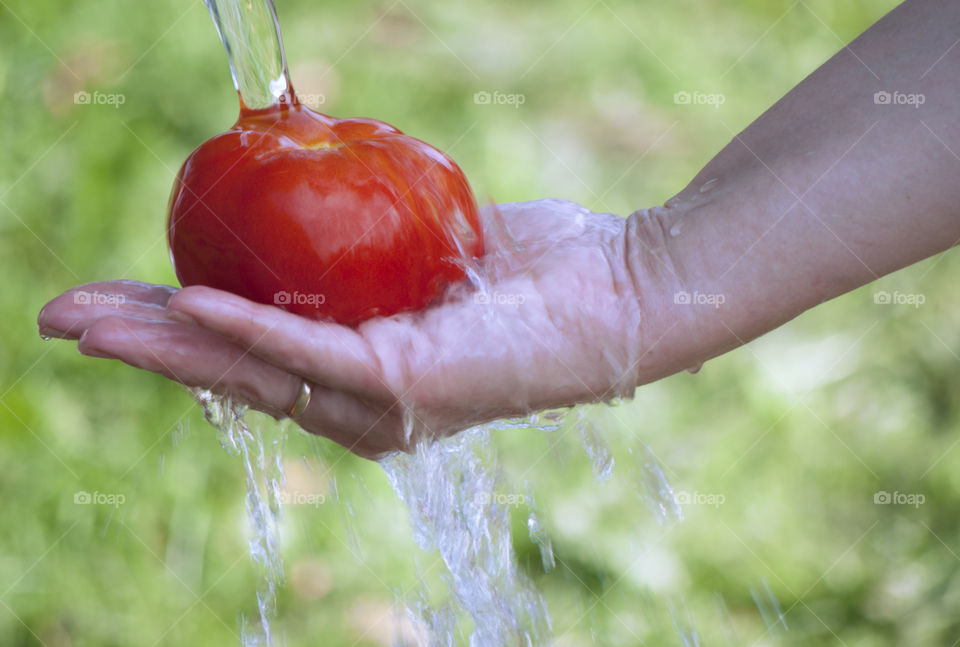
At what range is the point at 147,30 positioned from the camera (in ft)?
6.79

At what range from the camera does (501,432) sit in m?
1.76

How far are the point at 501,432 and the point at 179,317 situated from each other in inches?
37.1

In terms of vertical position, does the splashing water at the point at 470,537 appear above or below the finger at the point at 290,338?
below

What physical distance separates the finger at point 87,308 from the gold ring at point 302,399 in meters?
0.15

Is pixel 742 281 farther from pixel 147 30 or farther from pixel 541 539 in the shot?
pixel 147 30

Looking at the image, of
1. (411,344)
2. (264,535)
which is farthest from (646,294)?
(264,535)

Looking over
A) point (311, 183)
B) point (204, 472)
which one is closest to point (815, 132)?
point (311, 183)

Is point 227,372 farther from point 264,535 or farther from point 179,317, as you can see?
point 264,535

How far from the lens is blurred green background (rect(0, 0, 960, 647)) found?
1.73 m

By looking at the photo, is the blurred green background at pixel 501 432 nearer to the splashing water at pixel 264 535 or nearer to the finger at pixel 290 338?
the splashing water at pixel 264 535

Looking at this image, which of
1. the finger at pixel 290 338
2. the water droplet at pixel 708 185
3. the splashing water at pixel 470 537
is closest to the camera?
the finger at pixel 290 338

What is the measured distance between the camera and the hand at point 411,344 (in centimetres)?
90

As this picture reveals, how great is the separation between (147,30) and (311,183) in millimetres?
1370

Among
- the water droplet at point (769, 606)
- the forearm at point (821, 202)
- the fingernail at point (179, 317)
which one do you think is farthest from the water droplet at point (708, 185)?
the water droplet at point (769, 606)
